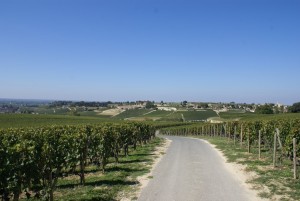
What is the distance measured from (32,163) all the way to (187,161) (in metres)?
11.8

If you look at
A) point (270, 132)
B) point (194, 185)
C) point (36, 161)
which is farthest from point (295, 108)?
point (36, 161)

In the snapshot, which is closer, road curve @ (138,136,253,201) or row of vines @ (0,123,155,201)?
row of vines @ (0,123,155,201)

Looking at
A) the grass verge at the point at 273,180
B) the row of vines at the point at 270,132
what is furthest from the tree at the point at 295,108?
the grass verge at the point at 273,180

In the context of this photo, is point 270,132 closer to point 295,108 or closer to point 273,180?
point 273,180

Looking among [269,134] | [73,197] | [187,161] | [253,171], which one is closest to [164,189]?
[73,197]

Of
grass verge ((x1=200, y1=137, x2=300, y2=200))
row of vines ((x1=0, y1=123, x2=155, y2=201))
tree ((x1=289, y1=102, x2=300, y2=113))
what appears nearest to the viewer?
row of vines ((x1=0, y1=123, x2=155, y2=201))

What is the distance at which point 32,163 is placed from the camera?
35.1ft

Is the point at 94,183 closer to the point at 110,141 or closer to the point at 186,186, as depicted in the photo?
the point at 186,186

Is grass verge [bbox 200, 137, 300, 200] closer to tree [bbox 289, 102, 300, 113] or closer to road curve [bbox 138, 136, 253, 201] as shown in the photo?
road curve [bbox 138, 136, 253, 201]

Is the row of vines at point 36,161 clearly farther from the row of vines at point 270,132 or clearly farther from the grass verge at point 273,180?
the row of vines at point 270,132

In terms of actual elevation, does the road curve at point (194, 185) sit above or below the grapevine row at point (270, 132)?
below

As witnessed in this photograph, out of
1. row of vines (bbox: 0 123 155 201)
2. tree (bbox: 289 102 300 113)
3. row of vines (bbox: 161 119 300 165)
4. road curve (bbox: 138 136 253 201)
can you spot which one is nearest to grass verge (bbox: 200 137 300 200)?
road curve (bbox: 138 136 253 201)

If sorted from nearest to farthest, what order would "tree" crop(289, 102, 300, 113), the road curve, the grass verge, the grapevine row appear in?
the road curve, the grass verge, the grapevine row, "tree" crop(289, 102, 300, 113)

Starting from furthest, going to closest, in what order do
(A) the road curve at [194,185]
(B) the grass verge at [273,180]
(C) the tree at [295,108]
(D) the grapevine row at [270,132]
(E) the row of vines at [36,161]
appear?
(C) the tree at [295,108] → (D) the grapevine row at [270,132] → (B) the grass verge at [273,180] → (A) the road curve at [194,185] → (E) the row of vines at [36,161]
